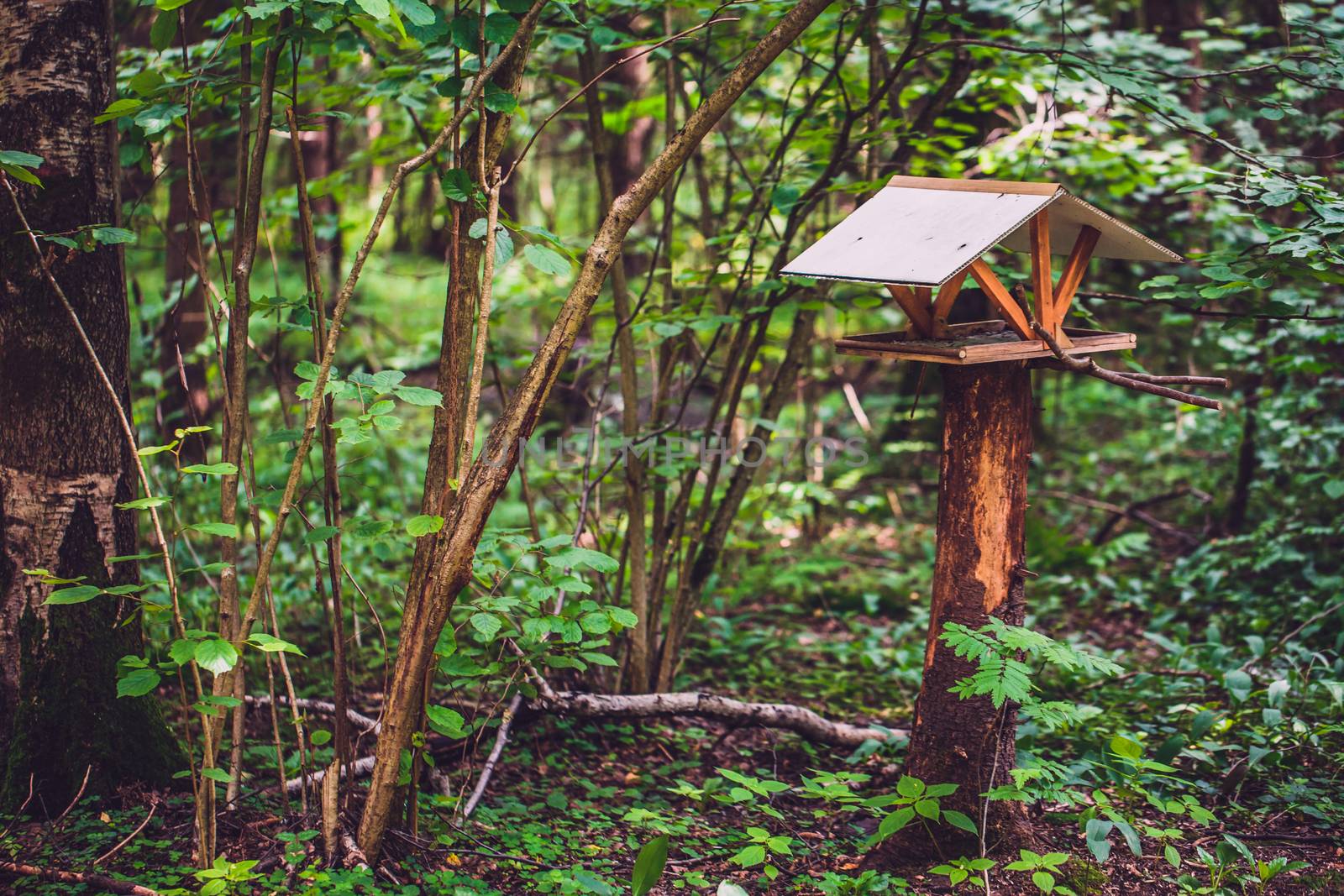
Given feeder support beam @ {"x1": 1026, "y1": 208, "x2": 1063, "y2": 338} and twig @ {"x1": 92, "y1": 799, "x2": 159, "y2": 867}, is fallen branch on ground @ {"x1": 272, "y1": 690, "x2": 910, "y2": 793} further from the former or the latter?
feeder support beam @ {"x1": 1026, "y1": 208, "x2": 1063, "y2": 338}

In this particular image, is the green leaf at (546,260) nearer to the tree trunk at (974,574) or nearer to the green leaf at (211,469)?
the green leaf at (211,469)

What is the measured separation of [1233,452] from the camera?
225 inches

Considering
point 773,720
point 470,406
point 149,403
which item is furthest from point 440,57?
point 149,403

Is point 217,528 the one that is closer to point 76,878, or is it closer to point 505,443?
point 505,443

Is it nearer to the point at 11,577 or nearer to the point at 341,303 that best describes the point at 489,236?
the point at 341,303

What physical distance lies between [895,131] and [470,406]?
2.14m

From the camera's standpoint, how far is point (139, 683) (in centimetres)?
207

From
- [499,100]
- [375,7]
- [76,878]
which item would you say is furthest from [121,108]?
[76,878]

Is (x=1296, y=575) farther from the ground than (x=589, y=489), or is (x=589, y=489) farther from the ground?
(x=589, y=489)

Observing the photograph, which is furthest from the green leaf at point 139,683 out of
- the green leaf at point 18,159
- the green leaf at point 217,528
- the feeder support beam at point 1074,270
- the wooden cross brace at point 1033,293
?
the feeder support beam at point 1074,270

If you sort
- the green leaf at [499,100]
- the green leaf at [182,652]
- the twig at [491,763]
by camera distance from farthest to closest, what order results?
the twig at [491,763] < the green leaf at [499,100] < the green leaf at [182,652]

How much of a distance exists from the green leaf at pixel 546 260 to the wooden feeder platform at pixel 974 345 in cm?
86

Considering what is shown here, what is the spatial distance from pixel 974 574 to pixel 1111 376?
669 mm

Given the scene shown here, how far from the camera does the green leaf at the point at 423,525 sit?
2.15 metres
